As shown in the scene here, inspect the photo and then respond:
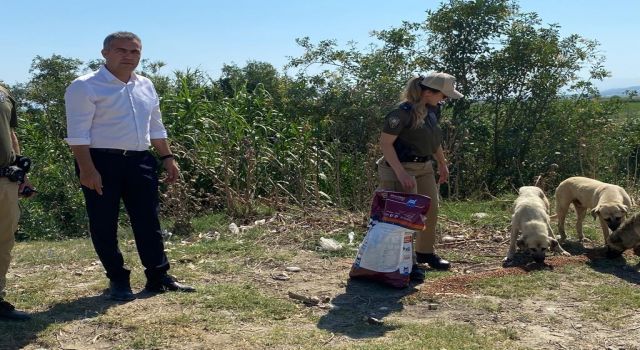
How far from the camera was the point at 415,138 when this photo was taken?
18.3 ft

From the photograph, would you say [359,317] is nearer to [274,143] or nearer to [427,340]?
[427,340]

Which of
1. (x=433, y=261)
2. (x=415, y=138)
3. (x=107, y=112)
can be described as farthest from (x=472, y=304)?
(x=107, y=112)

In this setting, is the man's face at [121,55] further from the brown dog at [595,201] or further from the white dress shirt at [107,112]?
the brown dog at [595,201]

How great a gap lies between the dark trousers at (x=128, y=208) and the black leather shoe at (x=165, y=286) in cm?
5

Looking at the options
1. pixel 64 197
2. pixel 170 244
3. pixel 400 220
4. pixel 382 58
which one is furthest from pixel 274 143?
pixel 400 220

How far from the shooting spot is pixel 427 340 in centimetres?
441

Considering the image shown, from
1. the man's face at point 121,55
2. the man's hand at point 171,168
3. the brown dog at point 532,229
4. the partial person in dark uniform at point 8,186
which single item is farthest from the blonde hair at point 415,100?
the partial person in dark uniform at point 8,186

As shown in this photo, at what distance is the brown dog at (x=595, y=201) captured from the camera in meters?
6.81

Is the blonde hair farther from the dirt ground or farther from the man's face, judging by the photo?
the man's face

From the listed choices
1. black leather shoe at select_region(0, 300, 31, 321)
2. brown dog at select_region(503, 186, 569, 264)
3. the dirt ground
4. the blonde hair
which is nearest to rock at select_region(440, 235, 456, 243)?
the dirt ground

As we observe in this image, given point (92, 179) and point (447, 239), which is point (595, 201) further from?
point (92, 179)

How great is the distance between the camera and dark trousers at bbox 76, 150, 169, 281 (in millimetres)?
4879

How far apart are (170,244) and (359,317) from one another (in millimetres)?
3238

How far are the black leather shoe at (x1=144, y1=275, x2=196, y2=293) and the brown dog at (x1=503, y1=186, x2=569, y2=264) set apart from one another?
3.13m
